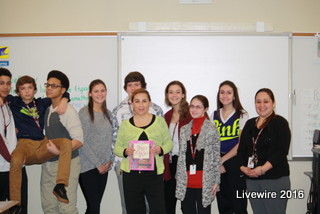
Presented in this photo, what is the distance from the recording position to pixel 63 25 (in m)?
4.18

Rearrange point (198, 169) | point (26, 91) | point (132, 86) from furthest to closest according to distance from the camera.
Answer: point (132, 86), point (26, 91), point (198, 169)

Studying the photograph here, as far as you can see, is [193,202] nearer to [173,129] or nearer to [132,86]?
[173,129]

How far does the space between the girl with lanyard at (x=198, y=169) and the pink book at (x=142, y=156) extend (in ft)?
1.01

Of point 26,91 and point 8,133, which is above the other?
point 26,91

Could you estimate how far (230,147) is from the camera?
11.2 feet

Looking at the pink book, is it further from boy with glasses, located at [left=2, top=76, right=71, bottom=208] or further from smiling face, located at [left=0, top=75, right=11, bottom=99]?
smiling face, located at [left=0, top=75, right=11, bottom=99]

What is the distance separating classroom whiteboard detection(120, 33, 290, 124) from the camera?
4105 mm

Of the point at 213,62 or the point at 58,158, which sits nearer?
the point at 58,158

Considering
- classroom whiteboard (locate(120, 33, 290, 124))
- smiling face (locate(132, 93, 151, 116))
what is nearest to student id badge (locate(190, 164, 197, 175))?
smiling face (locate(132, 93, 151, 116))

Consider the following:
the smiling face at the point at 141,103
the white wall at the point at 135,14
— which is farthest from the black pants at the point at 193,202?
the white wall at the point at 135,14

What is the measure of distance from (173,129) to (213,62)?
1223 mm

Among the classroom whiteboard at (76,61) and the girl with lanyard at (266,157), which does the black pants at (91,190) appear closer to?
the classroom whiteboard at (76,61)

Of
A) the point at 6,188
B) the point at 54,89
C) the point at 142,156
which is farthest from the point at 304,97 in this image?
the point at 6,188

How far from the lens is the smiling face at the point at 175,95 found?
11.2 ft
